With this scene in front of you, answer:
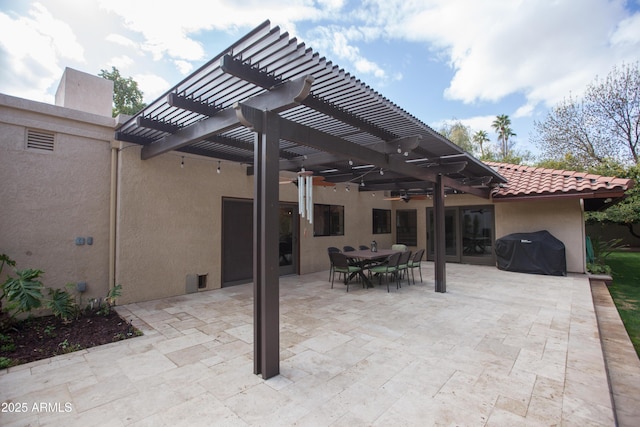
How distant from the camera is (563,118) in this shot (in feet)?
51.4

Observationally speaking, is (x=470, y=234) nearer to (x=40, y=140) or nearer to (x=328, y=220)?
(x=328, y=220)

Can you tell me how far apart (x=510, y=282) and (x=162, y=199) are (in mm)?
8144

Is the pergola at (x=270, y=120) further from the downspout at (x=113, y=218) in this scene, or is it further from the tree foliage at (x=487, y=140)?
the tree foliage at (x=487, y=140)

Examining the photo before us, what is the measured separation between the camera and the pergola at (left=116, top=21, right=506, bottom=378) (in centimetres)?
252

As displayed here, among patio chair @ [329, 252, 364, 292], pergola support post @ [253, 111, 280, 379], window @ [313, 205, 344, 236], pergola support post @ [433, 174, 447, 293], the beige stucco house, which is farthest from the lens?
window @ [313, 205, 344, 236]

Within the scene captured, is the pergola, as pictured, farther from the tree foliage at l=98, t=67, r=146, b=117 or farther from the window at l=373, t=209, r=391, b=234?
the tree foliage at l=98, t=67, r=146, b=117

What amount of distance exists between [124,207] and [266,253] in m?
3.72

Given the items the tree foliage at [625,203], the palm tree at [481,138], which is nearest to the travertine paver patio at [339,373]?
the tree foliage at [625,203]

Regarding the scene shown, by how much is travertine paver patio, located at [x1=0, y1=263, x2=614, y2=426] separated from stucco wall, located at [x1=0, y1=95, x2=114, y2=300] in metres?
1.20

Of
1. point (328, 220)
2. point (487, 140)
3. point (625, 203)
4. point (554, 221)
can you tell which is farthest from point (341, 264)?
point (487, 140)

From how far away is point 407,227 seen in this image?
1170cm

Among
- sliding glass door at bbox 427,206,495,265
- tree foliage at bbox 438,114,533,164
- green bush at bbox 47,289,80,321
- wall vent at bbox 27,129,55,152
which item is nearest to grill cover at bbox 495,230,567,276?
sliding glass door at bbox 427,206,495,265

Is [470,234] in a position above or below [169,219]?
below

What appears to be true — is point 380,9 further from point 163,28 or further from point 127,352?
point 127,352
